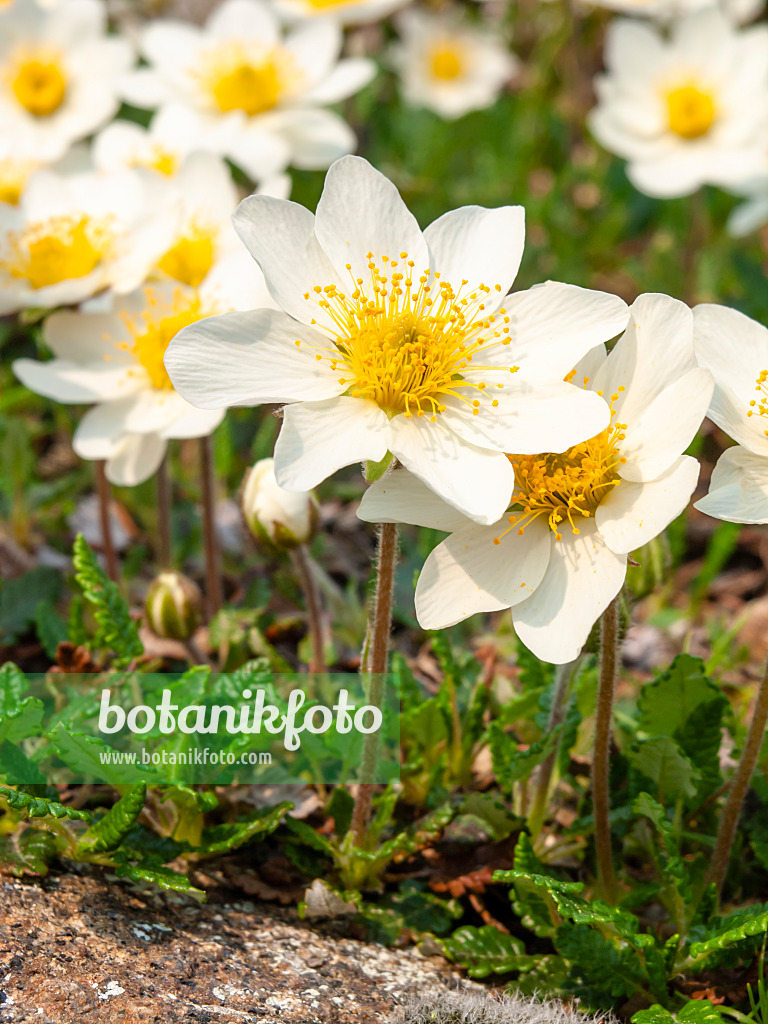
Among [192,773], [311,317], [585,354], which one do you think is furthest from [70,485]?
[585,354]

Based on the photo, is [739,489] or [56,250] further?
[56,250]

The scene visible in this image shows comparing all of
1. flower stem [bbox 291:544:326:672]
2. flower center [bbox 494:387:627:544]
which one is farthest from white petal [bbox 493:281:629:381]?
flower stem [bbox 291:544:326:672]

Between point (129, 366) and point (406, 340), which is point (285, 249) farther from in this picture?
point (129, 366)

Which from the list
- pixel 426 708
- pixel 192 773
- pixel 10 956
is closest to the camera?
pixel 10 956

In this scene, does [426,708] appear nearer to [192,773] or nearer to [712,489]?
[192,773]

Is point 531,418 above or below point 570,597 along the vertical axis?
above

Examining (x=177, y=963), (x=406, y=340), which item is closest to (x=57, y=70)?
(x=406, y=340)

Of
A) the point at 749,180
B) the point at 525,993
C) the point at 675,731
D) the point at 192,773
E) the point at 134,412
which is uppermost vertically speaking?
the point at 749,180
